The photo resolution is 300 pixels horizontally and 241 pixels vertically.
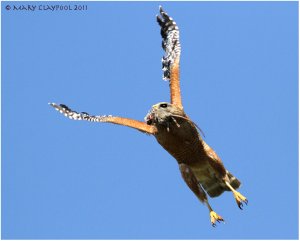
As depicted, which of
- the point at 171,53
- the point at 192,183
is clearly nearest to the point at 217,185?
the point at 192,183

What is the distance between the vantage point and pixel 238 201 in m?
22.9

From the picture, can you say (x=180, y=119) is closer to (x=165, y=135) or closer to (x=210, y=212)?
(x=165, y=135)

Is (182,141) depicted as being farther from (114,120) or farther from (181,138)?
(114,120)

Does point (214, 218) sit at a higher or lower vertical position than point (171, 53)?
lower

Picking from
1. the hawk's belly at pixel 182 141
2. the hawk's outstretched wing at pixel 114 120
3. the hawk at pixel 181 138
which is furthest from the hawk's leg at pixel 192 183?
the hawk's outstretched wing at pixel 114 120

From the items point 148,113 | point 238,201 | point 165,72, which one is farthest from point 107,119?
point 238,201

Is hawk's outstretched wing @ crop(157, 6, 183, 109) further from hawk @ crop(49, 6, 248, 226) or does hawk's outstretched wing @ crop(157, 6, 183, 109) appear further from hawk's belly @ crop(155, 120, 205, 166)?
hawk's belly @ crop(155, 120, 205, 166)

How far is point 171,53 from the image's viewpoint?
25094mm

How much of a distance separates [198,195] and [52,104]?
5.50 m

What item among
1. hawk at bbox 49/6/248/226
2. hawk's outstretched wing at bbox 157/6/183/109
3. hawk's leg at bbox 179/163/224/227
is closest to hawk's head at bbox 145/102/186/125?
hawk at bbox 49/6/248/226

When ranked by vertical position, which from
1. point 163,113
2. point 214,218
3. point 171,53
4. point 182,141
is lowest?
point 214,218

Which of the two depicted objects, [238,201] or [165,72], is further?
[165,72]

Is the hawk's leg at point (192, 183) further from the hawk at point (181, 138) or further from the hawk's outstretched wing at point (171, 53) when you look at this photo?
the hawk's outstretched wing at point (171, 53)

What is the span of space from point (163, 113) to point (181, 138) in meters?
0.92
